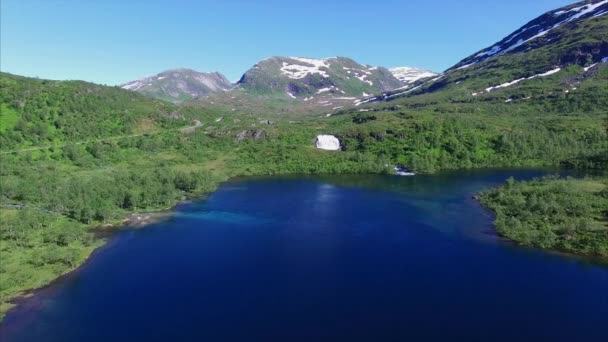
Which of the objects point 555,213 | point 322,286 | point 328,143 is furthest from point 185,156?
point 555,213

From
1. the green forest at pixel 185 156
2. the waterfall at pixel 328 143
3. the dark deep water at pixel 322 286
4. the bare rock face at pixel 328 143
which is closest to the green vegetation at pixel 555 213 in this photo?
the green forest at pixel 185 156

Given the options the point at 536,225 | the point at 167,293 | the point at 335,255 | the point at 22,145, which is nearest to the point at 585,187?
the point at 536,225

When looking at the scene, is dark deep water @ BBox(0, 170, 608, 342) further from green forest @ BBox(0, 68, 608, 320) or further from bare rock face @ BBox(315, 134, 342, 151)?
bare rock face @ BBox(315, 134, 342, 151)

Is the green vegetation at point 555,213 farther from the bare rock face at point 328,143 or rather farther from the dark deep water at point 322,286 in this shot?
the bare rock face at point 328,143

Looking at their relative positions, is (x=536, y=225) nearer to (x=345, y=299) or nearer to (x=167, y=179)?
(x=345, y=299)

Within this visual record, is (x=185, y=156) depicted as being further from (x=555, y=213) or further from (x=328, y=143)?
(x=555, y=213)

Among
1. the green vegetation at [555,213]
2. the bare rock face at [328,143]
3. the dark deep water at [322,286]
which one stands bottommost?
the dark deep water at [322,286]

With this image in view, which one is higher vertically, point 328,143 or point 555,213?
point 328,143
